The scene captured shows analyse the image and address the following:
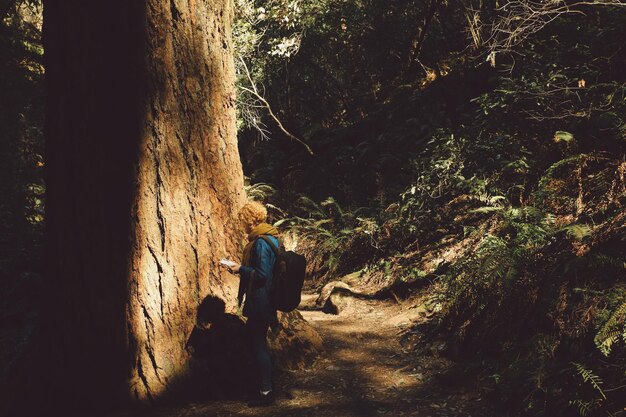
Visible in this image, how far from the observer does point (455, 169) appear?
31.3ft

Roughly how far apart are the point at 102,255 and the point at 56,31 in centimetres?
218

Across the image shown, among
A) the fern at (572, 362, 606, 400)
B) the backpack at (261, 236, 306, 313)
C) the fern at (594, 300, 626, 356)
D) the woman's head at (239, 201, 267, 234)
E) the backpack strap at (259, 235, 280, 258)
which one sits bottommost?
the fern at (572, 362, 606, 400)

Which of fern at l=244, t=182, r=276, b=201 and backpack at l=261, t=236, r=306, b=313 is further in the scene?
fern at l=244, t=182, r=276, b=201

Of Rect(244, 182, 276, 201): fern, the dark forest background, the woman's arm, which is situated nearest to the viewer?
the dark forest background

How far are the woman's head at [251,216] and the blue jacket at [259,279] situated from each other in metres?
0.24

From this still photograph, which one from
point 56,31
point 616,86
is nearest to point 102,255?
point 56,31

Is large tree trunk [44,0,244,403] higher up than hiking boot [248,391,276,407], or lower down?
higher up

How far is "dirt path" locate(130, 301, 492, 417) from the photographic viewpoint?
4297 millimetres

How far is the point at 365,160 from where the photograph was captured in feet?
44.6

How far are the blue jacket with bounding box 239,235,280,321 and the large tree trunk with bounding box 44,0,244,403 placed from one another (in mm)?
657

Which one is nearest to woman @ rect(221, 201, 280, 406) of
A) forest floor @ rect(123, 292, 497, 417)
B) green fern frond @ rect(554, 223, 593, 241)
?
forest floor @ rect(123, 292, 497, 417)

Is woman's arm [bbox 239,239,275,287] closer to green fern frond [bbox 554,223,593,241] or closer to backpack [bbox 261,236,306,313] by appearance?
backpack [bbox 261,236,306,313]

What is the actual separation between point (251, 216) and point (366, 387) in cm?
216

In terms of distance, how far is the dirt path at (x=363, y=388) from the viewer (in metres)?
4.30
